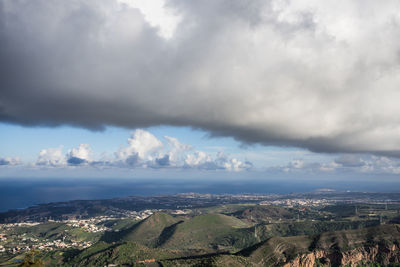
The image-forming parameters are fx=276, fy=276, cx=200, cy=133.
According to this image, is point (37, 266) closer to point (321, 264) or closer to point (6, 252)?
point (321, 264)

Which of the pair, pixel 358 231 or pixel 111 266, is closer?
pixel 111 266

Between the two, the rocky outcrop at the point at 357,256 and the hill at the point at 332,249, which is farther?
the rocky outcrop at the point at 357,256

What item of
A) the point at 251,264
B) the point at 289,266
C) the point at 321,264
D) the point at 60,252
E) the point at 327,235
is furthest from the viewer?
the point at 60,252

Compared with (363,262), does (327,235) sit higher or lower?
higher

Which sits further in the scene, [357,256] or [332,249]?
[332,249]

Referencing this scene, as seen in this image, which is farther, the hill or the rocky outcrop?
the rocky outcrop

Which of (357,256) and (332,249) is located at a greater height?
(332,249)

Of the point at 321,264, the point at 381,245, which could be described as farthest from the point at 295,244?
the point at 381,245

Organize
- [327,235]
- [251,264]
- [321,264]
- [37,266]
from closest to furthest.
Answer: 1. [37,266]
2. [251,264]
3. [321,264]
4. [327,235]
